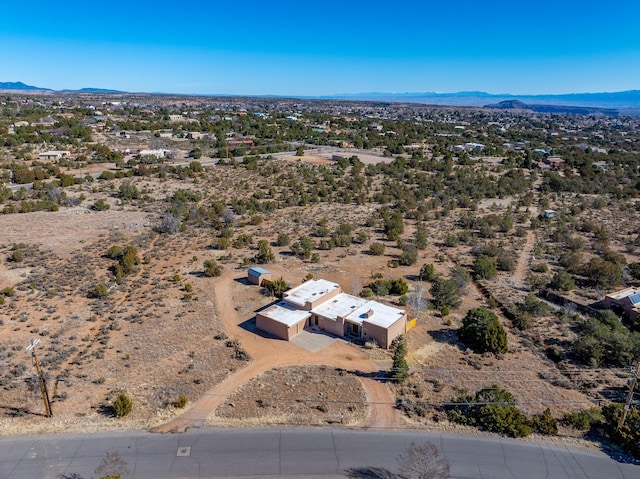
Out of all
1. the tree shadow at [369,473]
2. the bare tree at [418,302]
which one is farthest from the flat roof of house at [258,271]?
the tree shadow at [369,473]

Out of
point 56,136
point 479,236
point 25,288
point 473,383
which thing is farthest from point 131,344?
point 56,136

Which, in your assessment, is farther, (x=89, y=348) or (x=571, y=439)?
(x=89, y=348)

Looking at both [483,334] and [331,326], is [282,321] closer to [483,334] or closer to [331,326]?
[331,326]

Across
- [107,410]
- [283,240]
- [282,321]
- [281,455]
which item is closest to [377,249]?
[283,240]

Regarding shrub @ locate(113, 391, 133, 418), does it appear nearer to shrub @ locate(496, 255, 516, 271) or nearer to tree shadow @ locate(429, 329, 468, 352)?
tree shadow @ locate(429, 329, 468, 352)

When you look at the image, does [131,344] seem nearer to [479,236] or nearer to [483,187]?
[479,236]

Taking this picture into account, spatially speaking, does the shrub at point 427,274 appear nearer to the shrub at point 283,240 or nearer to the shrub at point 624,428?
the shrub at point 283,240
